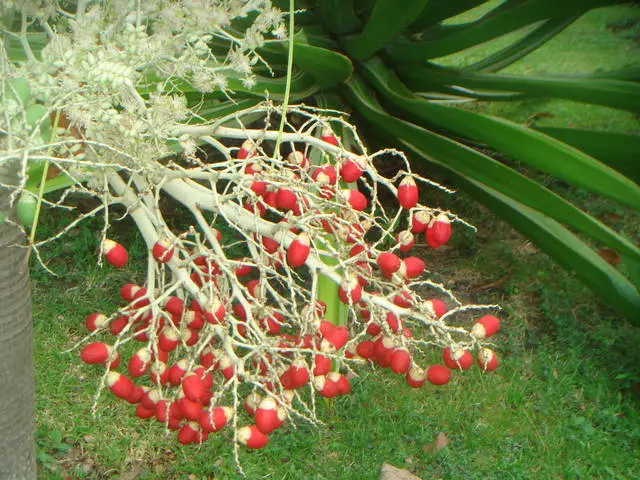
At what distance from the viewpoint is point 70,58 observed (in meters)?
1.07

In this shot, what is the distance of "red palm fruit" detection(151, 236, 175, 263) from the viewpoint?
4.99 ft

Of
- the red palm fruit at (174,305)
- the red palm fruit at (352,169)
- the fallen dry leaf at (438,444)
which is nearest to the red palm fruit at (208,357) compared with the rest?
the red palm fruit at (174,305)

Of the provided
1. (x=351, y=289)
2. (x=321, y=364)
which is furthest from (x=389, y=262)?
(x=321, y=364)

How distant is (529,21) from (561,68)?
2.85 m

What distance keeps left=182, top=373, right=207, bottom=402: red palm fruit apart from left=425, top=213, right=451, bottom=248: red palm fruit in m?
0.54

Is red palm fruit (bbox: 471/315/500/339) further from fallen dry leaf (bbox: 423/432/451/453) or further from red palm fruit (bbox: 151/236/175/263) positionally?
fallen dry leaf (bbox: 423/432/451/453)

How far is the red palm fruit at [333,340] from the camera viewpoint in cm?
149

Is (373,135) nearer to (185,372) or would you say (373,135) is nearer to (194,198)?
(194,198)

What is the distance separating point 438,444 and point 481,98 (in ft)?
5.58

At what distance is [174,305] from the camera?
1640 mm

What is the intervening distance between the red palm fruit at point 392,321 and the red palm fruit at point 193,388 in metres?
0.39

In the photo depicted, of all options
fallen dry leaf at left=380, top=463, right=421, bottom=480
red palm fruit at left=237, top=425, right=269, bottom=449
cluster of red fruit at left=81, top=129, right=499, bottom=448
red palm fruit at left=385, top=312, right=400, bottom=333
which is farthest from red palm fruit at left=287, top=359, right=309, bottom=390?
fallen dry leaf at left=380, top=463, right=421, bottom=480

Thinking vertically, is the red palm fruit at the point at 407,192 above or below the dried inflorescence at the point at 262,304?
above

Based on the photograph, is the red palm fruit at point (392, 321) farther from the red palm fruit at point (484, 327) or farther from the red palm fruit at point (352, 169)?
the red palm fruit at point (352, 169)
